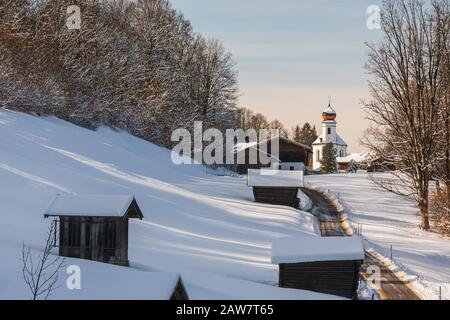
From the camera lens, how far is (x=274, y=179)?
4172 cm

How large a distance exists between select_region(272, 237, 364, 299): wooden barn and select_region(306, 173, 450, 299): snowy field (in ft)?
12.1

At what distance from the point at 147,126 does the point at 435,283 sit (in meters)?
34.2

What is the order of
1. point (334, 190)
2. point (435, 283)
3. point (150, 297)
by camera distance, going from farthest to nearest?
point (334, 190), point (435, 283), point (150, 297)

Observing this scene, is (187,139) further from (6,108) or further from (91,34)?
(6,108)

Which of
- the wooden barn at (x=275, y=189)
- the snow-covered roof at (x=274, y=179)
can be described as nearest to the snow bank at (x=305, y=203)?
the wooden barn at (x=275, y=189)

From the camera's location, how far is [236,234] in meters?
26.5

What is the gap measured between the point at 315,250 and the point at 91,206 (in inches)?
319

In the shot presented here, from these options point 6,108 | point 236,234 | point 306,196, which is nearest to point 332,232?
point 236,234

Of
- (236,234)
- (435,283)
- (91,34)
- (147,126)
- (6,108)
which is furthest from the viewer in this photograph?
(147,126)

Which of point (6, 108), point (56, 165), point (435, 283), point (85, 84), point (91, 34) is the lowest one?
point (435, 283)

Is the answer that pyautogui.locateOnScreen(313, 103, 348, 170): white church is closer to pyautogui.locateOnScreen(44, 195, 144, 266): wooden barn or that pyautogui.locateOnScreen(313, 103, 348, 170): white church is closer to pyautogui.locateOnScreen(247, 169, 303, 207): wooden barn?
pyautogui.locateOnScreen(247, 169, 303, 207): wooden barn

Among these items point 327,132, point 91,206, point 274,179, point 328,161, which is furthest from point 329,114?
point 91,206

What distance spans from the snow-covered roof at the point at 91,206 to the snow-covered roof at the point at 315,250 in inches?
226

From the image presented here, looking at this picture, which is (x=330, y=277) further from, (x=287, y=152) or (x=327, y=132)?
(x=327, y=132)
